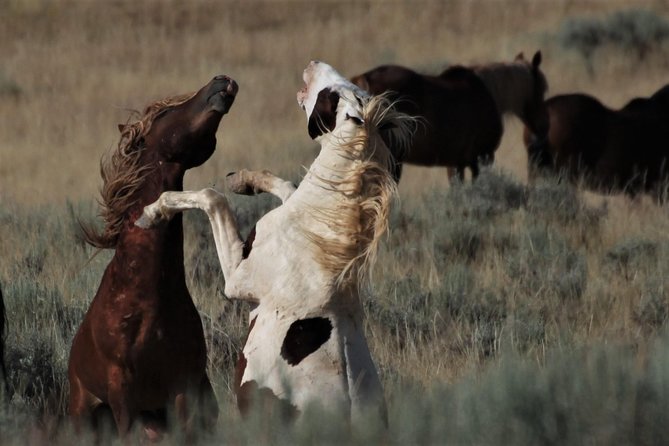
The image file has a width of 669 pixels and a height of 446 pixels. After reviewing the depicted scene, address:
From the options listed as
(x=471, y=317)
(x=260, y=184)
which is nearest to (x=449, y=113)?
(x=471, y=317)

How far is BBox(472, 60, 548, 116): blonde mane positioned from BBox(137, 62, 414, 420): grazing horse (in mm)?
10054

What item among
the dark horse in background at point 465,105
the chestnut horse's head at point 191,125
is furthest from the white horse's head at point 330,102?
the dark horse in background at point 465,105

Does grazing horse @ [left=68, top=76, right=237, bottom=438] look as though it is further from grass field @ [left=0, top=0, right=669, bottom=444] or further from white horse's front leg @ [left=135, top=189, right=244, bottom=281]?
grass field @ [left=0, top=0, right=669, bottom=444]

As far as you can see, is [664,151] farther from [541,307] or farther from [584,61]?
[584,61]

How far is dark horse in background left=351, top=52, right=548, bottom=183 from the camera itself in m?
13.0

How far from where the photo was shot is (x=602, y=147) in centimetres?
1316

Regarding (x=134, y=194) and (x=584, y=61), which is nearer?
(x=134, y=194)

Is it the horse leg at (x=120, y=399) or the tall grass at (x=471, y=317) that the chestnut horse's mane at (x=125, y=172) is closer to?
the horse leg at (x=120, y=399)

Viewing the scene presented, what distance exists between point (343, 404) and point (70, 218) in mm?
6145

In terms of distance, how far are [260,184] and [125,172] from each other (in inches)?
18.1

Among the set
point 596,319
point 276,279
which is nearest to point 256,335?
point 276,279

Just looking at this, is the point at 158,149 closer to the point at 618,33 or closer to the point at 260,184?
the point at 260,184

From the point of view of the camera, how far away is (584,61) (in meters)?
24.8

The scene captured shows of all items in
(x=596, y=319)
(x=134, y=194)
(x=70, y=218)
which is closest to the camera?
(x=134, y=194)
